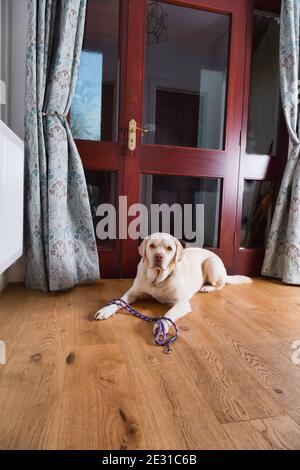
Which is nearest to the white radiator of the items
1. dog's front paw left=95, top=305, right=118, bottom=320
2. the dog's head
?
dog's front paw left=95, top=305, right=118, bottom=320

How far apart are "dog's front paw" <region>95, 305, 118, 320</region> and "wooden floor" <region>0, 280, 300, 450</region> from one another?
4cm

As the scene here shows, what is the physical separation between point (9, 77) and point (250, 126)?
1.75 m

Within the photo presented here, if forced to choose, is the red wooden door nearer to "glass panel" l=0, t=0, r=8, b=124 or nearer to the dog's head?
the dog's head

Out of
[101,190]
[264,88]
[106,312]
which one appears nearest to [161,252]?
[106,312]

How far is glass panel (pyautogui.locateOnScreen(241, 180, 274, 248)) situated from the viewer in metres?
2.51

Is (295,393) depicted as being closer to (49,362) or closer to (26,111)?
(49,362)

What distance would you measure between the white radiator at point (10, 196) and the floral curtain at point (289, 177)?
1.75 metres

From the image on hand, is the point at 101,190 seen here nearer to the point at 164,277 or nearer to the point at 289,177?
the point at 164,277

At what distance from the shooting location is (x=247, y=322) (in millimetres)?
1498

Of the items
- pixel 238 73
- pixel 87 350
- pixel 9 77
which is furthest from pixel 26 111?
pixel 238 73

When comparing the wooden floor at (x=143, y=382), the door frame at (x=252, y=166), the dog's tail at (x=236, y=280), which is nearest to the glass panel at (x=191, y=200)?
the door frame at (x=252, y=166)

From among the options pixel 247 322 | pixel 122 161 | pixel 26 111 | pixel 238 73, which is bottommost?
pixel 247 322

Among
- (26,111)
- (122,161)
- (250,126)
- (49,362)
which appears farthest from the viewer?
(250,126)

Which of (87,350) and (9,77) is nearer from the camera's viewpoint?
(87,350)
